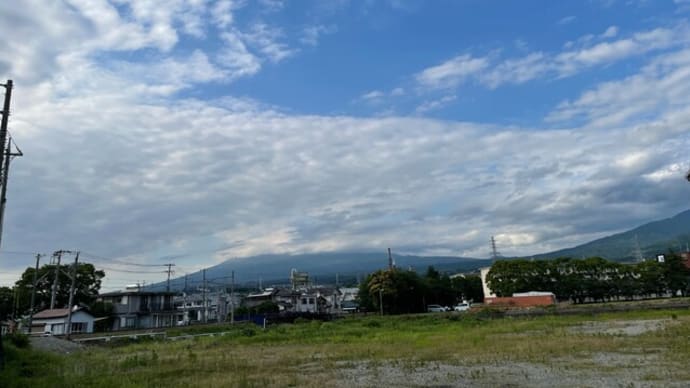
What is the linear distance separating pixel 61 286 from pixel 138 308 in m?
8.14

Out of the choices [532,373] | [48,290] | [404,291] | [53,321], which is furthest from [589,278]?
[48,290]

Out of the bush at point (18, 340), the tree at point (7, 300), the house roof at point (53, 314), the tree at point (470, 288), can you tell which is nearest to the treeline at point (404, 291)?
the tree at point (470, 288)

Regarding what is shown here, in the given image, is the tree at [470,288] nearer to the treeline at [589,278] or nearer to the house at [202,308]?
the treeline at [589,278]

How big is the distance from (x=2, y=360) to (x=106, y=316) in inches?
1648

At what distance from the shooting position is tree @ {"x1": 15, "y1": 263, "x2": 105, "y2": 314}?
166 ft

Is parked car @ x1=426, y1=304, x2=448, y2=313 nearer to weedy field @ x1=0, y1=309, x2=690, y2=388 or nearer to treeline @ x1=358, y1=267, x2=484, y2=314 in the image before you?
treeline @ x1=358, y1=267, x2=484, y2=314

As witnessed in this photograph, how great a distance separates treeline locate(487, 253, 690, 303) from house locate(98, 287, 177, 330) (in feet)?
→ 133

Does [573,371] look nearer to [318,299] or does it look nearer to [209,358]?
[209,358]

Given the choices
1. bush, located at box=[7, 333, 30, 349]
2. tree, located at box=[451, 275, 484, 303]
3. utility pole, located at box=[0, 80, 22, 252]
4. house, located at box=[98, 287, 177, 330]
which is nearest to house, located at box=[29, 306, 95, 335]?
house, located at box=[98, 287, 177, 330]

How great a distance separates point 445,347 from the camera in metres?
18.3

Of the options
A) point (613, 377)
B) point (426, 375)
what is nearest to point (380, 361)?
point (426, 375)

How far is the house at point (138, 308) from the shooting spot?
2168 inches

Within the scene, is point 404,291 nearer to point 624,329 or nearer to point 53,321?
point 53,321

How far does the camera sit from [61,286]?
173ft
